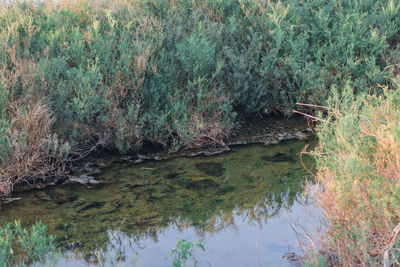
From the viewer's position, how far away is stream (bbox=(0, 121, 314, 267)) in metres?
5.52

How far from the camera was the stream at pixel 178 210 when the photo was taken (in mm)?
5520

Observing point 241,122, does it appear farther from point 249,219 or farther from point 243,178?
point 249,219

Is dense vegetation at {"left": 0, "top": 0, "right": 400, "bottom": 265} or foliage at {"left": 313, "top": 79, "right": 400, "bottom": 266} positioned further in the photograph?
dense vegetation at {"left": 0, "top": 0, "right": 400, "bottom": 265}

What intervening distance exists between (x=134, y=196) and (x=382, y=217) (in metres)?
3.44

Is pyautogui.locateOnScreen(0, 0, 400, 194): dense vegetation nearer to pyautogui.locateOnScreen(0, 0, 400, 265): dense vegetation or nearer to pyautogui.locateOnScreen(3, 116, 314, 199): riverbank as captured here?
pyautogui.locateOnScreen(0, 0, 400, 265): dense vegetation

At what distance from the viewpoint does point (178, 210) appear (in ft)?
21.4

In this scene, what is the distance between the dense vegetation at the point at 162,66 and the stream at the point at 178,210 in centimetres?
66

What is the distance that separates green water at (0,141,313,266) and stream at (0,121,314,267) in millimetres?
11

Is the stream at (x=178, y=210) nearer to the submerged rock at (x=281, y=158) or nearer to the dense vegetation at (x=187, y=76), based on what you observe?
the submerged rock at (x=281, y=158)

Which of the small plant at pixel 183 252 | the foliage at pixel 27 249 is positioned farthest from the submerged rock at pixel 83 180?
the small plant at pixel 183 252

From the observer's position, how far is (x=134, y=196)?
271 inches

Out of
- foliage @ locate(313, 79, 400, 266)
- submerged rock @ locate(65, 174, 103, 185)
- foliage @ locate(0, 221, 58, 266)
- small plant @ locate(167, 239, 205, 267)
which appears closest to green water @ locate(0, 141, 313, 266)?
submerged rock @ locate(65, 174, 103, 185)

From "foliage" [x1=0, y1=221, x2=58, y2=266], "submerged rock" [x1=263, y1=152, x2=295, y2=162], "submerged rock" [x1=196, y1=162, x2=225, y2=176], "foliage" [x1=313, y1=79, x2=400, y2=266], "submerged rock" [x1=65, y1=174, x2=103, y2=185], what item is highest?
"foliage" [x1=313, y1=79, x2=400, y2=266]

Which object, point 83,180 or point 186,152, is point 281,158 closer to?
point 186,152
